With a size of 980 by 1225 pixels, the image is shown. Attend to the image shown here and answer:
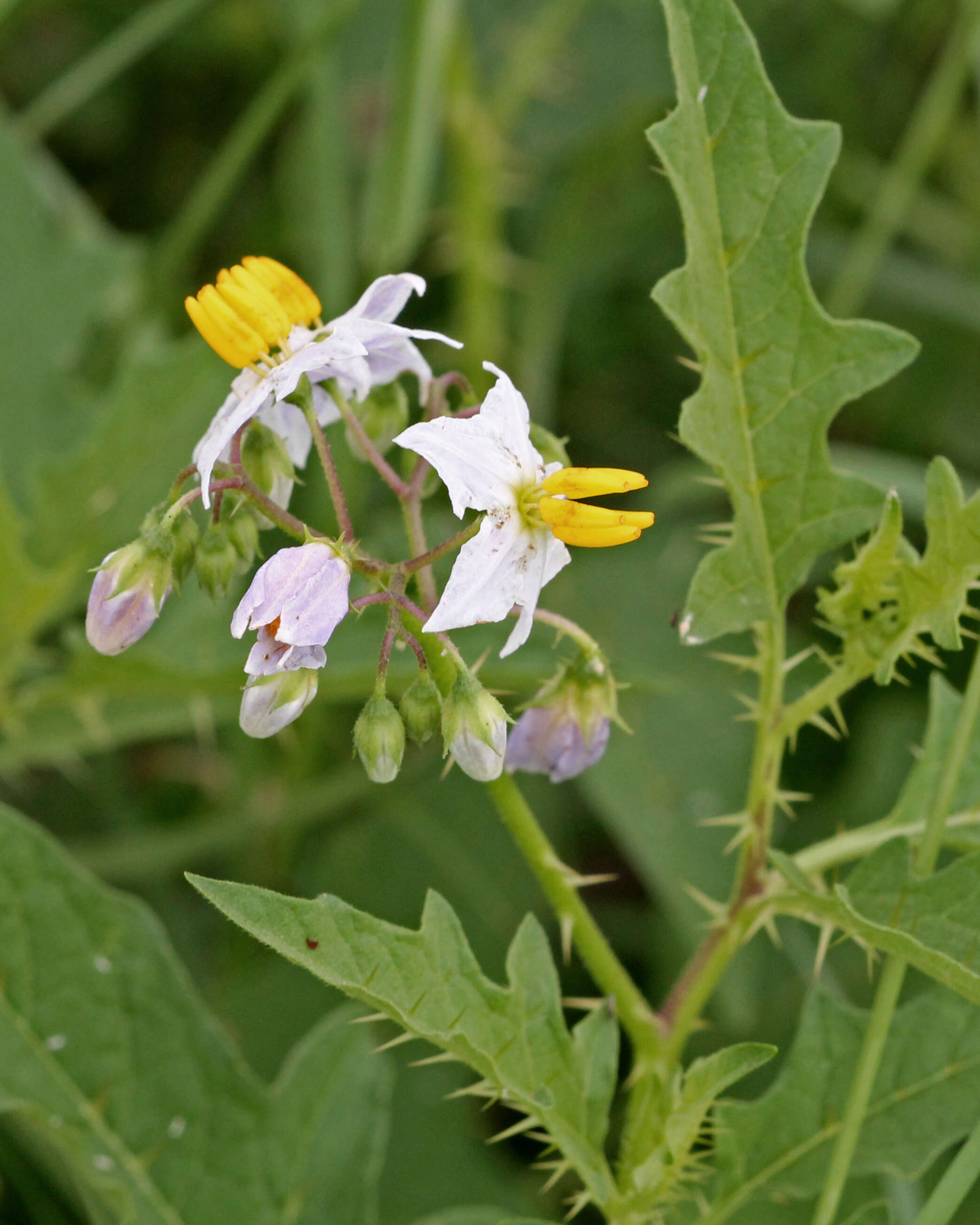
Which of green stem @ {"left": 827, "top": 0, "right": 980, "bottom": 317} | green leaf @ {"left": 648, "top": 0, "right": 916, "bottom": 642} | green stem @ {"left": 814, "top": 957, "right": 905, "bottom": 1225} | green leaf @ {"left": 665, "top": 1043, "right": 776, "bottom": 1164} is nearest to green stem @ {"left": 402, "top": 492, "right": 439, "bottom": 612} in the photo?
green leaf @ {"left": 648, "top": 0, "right": 916, "bottom": 642}

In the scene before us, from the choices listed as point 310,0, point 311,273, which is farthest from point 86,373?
point 310,0

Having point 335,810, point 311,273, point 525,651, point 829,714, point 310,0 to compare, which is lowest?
point 829,714

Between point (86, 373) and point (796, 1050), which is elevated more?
point (86, 373)

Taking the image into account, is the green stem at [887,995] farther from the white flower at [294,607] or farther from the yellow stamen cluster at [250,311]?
the yellow stamen cluster at [250,311]

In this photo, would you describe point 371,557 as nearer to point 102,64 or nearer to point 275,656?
point 275,656

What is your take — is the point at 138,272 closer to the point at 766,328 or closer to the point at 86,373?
the point at 86,373

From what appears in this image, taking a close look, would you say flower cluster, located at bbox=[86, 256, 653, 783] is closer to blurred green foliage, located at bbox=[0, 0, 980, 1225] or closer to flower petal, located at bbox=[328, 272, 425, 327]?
flower petal, located at bbox=[328, 272, 425, 327]

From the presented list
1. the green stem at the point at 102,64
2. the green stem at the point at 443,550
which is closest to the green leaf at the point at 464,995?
the green stem at the point at 443,550
